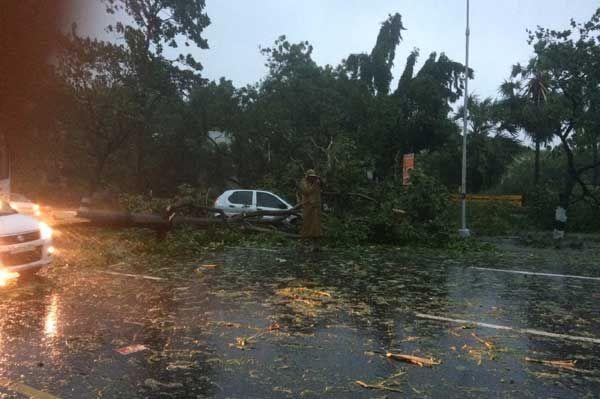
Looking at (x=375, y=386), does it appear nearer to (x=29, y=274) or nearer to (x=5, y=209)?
(x=29, y=274)

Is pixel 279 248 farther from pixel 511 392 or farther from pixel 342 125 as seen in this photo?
pixel 342 125

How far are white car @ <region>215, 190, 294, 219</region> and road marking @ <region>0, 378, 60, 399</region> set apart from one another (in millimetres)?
13183

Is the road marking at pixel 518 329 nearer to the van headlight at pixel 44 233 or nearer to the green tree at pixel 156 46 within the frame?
the van headlight at pixel 44 233

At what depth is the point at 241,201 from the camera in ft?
60.2

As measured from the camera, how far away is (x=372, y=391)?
172 inches

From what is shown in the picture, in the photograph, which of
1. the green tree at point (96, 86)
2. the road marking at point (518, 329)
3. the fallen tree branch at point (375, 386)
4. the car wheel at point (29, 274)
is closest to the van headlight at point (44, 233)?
the car wheel at point (29, 274)

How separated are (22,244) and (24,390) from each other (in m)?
4.40

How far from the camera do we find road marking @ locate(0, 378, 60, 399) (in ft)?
13.8

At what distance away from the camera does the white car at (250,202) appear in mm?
17750

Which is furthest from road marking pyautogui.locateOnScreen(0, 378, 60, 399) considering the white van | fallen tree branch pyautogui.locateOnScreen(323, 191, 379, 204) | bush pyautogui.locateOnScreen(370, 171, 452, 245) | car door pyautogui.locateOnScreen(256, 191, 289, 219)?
car door pyautogui.locateOnScreen(256, 191, 289, 219)

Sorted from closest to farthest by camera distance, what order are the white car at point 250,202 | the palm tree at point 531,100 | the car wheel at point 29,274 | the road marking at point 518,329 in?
the road marking at point 518,329, the car wheel at point 29,274, the white car at point 250,202, the palm tree at point 531,100

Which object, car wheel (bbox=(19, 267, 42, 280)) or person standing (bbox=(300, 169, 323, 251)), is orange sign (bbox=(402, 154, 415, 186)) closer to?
person standing (bbox=(300, 169, 323, 251))

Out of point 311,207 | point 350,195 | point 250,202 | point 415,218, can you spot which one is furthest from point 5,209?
point 415,218

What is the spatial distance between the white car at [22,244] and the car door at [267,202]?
9.60 m
